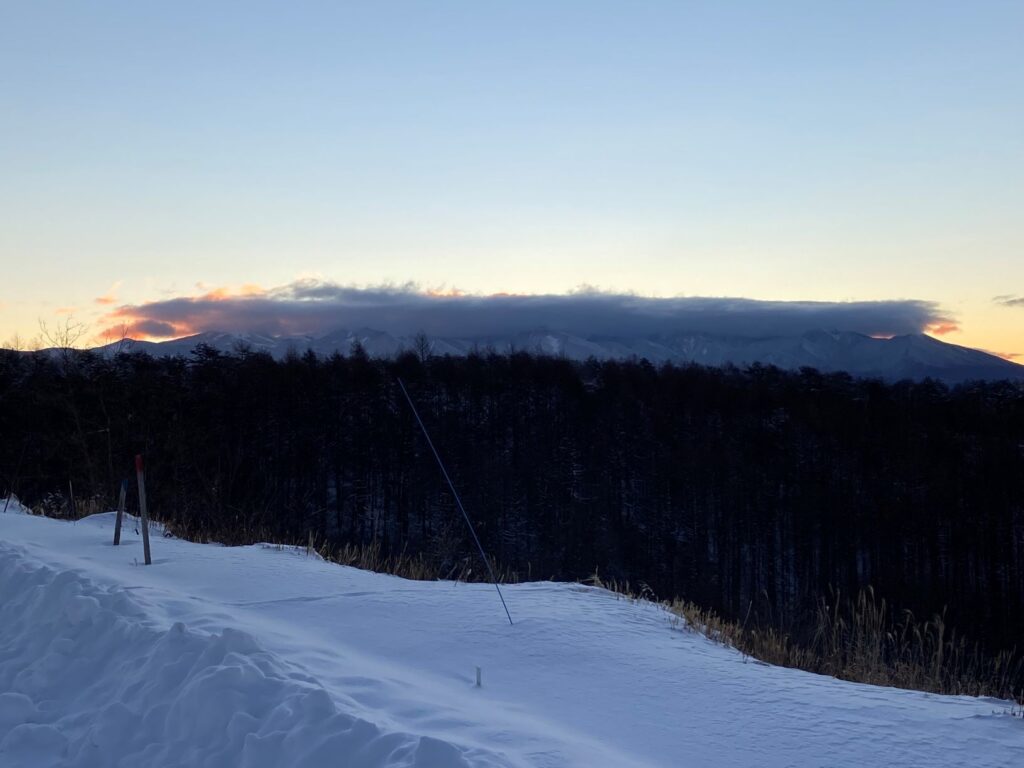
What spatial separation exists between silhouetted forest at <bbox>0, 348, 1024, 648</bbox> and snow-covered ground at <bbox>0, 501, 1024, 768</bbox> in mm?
35641

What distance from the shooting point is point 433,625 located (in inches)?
244

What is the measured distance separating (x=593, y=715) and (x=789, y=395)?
5648 cm

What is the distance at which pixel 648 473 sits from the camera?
52.2 metres

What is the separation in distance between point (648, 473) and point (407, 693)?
161 feet

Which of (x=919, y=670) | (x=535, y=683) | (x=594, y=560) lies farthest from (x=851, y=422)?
(x=535, y=683)

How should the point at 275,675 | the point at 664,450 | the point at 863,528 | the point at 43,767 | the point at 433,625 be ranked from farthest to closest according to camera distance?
1. the point at 664,450
2. the point at 863,528
3. the point at 433,625
4. the point at 275,675
5. the point at 43,767

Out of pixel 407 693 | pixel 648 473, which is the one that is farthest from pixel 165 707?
pixel 648 473

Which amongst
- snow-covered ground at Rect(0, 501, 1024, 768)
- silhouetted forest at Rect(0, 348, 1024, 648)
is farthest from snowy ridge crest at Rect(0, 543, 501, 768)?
silhouetted forest at Rect(0, 348, 1024, 648)

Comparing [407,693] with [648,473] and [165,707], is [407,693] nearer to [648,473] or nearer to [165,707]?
[165,707]

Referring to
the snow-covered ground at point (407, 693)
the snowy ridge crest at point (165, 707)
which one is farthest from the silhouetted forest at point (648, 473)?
the snowy ridge crest at point (165, 707)

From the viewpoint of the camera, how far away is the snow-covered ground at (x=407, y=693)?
12.2 ft

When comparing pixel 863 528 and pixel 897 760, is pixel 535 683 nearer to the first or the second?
pixel 897 760

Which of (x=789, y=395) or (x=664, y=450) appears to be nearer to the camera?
(x=664, y=450)

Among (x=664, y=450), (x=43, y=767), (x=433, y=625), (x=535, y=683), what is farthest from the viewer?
(x=664, y=450)
